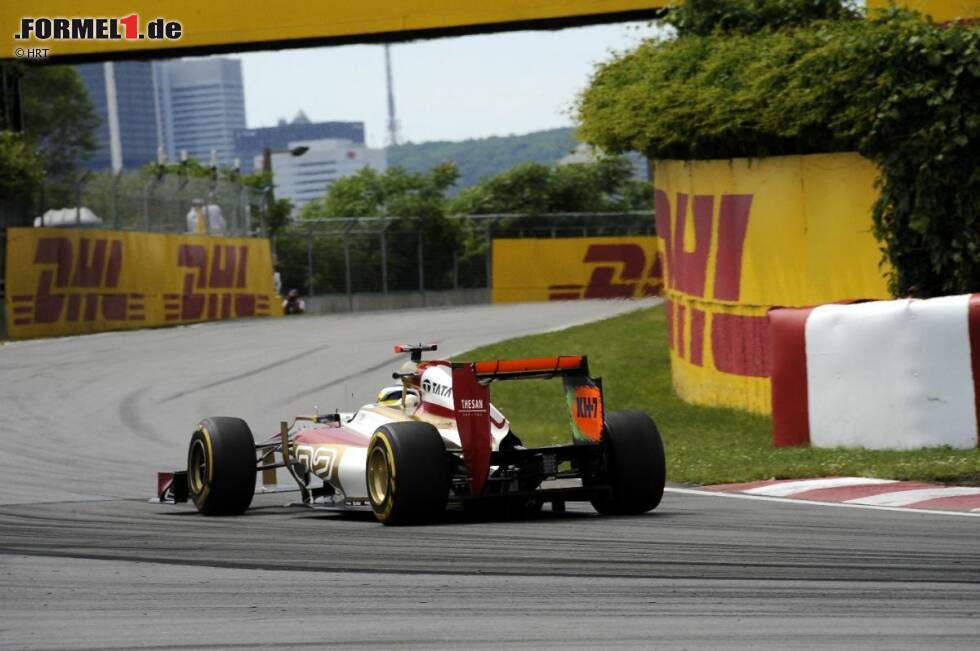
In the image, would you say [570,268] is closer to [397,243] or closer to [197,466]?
[397,243]

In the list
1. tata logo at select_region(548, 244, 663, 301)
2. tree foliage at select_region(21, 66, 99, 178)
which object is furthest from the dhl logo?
tree foliage at select_region(21, 66, 99, 178)

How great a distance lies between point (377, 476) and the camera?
9453 millimetres

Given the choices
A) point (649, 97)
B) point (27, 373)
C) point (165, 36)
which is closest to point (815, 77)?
point (649, 97)

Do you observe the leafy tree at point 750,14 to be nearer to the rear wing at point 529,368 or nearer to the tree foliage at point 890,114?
the tree foliage at point 890,114

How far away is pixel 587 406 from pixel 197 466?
106 inches

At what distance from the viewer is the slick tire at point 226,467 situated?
10352 mm

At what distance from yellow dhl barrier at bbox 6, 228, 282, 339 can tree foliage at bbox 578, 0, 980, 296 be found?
1447 cm

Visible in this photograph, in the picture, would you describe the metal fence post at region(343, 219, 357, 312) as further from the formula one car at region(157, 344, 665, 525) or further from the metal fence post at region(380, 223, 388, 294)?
the formula one car at region(157, 344, 665, 525)

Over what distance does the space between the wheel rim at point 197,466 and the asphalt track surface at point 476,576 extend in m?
0.25

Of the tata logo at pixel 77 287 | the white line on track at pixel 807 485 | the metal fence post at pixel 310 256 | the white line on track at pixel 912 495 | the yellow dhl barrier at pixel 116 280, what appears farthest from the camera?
the metal fence post at pixel 310 256

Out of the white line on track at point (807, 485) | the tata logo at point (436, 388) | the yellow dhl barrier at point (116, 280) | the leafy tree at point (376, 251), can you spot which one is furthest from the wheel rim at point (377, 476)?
the leafy tree at point (376, 251)

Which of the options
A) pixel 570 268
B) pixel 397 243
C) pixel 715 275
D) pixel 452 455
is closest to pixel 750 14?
pixel 715 275

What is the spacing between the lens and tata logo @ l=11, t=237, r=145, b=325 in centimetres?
2784

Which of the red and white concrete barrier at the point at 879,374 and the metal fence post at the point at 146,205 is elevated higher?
the metal fence post at the point at 146,205
